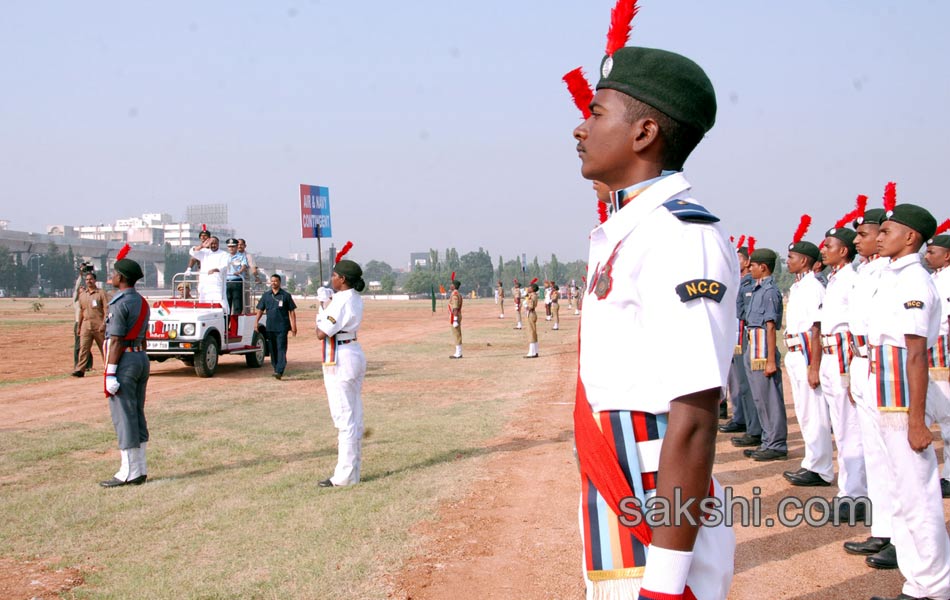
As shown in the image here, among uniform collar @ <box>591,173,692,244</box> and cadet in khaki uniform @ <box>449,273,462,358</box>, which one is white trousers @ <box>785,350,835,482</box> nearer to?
uniform collar @ <box>591,173,692,244</box>

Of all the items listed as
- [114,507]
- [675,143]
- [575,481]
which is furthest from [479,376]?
[675,143]

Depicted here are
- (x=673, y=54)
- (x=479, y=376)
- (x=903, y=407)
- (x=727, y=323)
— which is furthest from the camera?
(x=479, y=376)

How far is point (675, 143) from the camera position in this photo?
1.96 meters

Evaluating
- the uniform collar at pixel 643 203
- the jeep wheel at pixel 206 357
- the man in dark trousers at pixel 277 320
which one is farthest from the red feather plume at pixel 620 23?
the jeep wheel at pixel 206 357

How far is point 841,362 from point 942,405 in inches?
34.7

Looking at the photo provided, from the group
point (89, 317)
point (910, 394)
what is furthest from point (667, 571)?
point (89, 317)

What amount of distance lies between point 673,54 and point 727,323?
0.70 m

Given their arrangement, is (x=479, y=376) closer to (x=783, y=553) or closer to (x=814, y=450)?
(x=814, y=450)

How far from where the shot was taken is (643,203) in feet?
6.20

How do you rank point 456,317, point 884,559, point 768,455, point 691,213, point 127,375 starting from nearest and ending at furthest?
point 691,213 < point 884,559 < point 127,375 < point 768,455 < point 456,317

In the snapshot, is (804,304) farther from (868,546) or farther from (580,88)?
(580,88)

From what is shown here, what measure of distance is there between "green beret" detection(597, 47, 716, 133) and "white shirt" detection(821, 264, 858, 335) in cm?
541

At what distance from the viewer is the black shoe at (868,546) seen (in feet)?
17.8

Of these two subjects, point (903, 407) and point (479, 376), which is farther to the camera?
point (479, 376)
